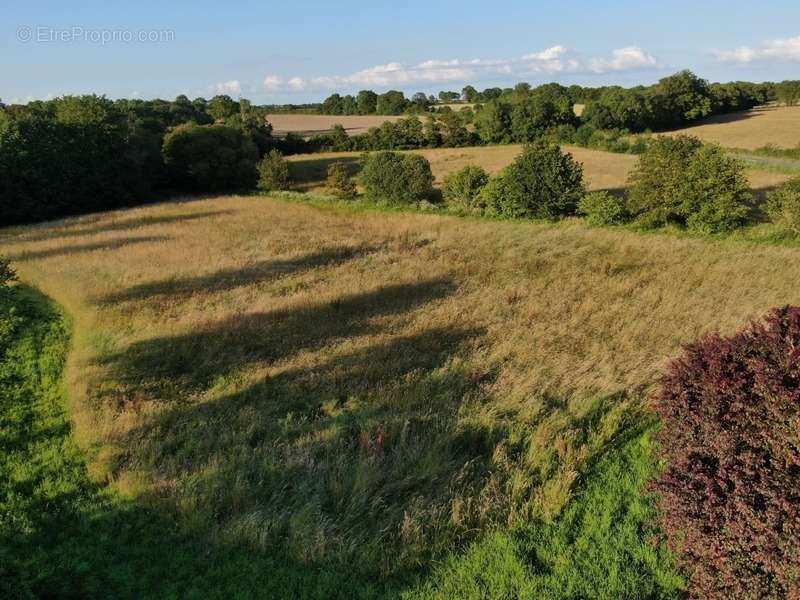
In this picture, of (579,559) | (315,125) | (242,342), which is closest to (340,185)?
(242,342)

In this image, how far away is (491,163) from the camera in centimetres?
5350

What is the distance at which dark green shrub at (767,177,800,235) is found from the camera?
71.0 feet

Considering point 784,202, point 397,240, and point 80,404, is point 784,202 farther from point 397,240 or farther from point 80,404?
point 80,404

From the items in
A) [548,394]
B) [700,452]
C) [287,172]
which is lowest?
[548,394]

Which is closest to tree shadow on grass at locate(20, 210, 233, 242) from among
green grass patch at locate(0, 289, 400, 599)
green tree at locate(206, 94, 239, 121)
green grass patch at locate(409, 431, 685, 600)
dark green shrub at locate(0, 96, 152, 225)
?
dark green shrub at locate(0, 96, 152, 225)

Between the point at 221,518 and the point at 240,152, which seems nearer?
the point at 221,518

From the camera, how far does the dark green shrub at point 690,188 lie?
76.0ft

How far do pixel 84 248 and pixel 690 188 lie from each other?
93.6 feet

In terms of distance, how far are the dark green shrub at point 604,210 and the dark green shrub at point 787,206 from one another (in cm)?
608

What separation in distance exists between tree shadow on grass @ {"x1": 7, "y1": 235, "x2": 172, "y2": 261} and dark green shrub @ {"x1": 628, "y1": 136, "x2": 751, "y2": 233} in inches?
941

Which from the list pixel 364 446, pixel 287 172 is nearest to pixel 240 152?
pixel 287 172

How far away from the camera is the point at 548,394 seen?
880 centimetres

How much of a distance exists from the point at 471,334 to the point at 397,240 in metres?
12.9

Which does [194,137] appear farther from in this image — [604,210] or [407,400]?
[407,400]
